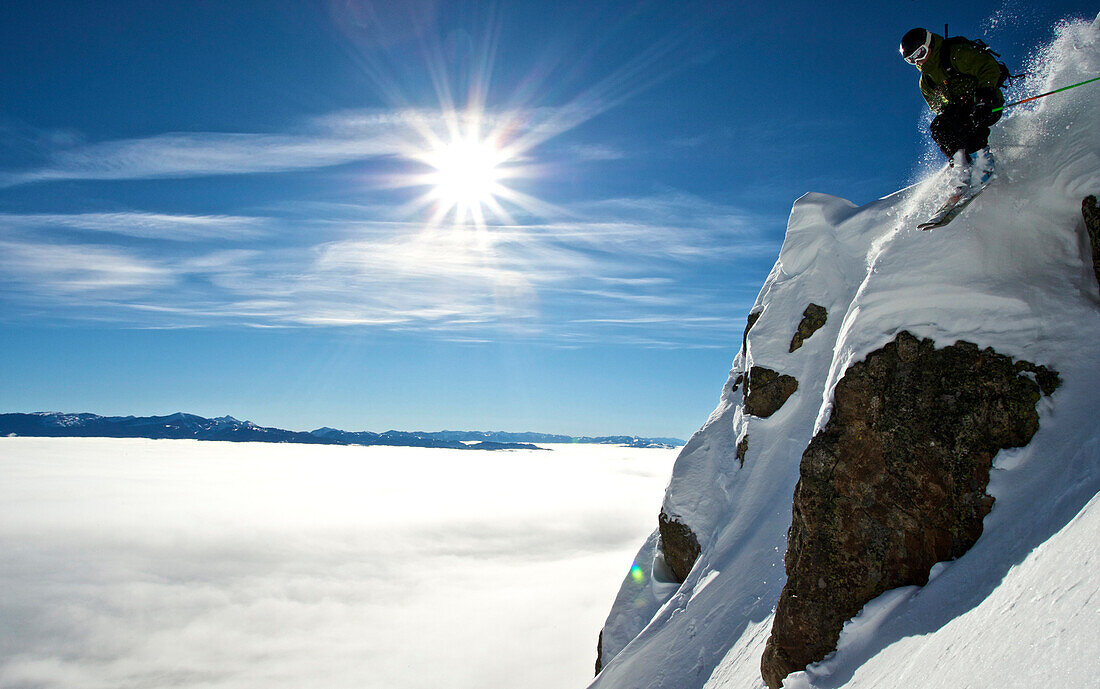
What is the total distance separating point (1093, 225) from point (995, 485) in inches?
144

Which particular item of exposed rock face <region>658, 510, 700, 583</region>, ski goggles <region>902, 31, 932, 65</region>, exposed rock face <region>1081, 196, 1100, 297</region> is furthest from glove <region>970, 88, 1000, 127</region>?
exposed rock face <region>658, 510, 700, 583</region>

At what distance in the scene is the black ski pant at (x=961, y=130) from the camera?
316 inches

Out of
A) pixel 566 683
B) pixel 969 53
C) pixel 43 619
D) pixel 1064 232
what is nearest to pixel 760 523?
pixel 1064 232

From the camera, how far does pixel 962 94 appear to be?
318 inches

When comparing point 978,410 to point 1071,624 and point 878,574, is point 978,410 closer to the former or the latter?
point 878,574

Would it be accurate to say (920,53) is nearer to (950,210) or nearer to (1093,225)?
(950,210)

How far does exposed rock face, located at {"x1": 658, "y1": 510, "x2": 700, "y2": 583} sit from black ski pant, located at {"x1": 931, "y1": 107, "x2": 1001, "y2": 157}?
1213 centimetres

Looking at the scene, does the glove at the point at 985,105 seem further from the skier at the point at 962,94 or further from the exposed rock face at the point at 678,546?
the exposed rock face at the point at 678,546

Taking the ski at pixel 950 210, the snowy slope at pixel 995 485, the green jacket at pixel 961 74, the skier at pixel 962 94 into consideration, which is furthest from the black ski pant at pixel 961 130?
the ski at pixel 950 210

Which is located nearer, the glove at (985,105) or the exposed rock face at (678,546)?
the glove at (985,105)

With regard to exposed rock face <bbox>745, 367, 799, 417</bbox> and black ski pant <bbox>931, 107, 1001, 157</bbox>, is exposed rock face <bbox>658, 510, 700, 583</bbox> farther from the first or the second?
black ski pant <bbox>931, 107, 1001, 157</bbox>

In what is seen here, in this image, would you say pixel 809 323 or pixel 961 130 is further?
pixel 809 323

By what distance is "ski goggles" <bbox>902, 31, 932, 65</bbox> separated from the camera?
26.9 feet

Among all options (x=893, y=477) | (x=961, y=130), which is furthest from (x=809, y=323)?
(x=893, y=477)
